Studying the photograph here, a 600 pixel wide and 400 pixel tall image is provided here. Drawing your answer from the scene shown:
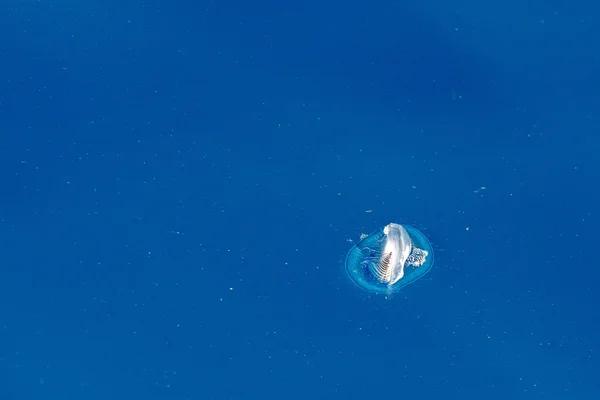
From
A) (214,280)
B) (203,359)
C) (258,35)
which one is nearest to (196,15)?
(258,35)

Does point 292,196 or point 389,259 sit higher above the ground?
point 292,196

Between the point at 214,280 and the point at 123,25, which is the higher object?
the point at 123,25

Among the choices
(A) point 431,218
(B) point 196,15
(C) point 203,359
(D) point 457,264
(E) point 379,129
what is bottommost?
(C) point 203,359

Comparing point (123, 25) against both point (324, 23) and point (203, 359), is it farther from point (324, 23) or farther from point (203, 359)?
point (203, 359)
